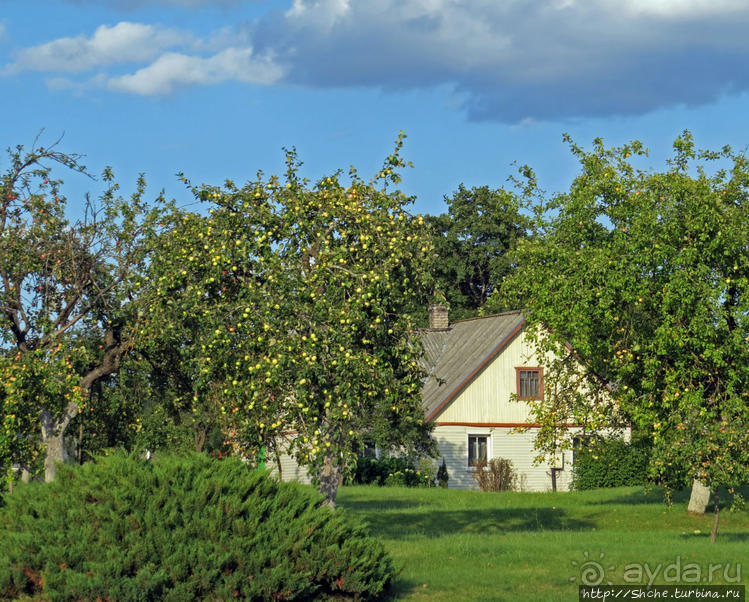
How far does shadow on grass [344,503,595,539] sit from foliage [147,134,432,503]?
527cm

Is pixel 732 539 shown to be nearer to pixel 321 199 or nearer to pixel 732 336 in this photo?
pixel 732 336

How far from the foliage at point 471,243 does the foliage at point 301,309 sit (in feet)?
153

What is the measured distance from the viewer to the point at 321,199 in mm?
17359

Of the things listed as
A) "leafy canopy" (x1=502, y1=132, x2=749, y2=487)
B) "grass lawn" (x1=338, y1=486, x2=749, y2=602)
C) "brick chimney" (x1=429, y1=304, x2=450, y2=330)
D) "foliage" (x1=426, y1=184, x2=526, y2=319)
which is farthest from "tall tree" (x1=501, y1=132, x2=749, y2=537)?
"foliage" (x1=426, y1=184, x2=526, y2=319)

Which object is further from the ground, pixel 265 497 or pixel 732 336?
pixel 732 336

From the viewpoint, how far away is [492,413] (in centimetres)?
4306

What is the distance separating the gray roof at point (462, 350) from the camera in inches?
1677

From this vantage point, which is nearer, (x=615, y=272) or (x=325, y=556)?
(x=325, y=556)

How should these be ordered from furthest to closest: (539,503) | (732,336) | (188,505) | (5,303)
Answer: (539,503) < (732,336) < (5,303) < (188,505)

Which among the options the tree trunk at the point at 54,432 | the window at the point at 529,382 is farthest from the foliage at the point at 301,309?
the window at the point at 529,382

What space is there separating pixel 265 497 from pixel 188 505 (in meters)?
0.95

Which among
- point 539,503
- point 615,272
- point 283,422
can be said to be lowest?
point 539,503

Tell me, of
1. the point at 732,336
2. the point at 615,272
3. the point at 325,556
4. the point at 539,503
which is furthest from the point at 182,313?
the point at 539,503

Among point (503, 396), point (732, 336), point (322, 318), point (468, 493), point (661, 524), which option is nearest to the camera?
point (322, 318)
